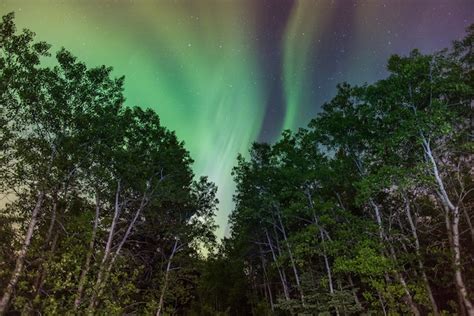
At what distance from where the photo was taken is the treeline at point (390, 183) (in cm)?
1520

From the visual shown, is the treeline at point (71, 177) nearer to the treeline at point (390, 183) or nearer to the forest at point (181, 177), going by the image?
the forest at point (181, 177)

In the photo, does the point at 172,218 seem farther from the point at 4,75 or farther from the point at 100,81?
the point at 4,75

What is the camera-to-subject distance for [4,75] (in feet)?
45.6

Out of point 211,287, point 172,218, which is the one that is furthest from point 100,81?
point 211,287

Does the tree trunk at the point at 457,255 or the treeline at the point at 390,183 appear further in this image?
the treeline at the point at 390,183

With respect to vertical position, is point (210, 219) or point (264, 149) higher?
point (264, 149)

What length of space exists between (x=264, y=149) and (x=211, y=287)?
2292cm

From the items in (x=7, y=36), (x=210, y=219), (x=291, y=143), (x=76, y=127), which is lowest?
(x=210, y=219)

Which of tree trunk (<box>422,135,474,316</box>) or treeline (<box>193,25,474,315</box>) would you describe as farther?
treeline (<box>193,25,474,315</box>)

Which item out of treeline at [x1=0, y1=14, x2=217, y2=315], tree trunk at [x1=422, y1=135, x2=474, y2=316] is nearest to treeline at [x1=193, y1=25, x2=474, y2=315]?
tree trunk at [x1=422, y1=135, x2=474, y2=316]

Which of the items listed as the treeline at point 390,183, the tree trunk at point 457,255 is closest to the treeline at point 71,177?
the treeline at point 390,183

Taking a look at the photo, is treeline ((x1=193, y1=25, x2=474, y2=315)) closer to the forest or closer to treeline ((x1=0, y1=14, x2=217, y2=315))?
the forest

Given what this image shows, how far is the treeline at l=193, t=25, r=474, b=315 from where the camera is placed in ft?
49.9

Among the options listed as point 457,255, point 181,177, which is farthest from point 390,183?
point 181,177
